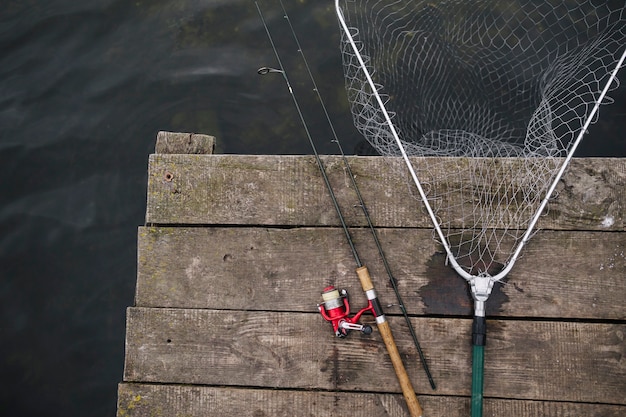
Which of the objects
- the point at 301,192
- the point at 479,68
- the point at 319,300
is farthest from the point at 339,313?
the point at 479,68

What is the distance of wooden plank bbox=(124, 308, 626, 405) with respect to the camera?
11.3 ft

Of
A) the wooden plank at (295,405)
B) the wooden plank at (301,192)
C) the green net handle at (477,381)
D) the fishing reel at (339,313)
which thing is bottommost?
the wooden plank at (295,405)

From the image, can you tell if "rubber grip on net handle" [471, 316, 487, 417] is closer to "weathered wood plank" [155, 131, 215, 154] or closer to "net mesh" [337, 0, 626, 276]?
"net mesh" [337, 0, 626, 276]

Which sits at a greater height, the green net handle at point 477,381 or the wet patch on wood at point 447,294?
the wet patch on wood at point 447,294

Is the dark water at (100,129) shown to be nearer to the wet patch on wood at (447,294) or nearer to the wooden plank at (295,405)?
the wooden plank at (295,405)

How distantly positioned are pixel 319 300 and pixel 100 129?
2.82 m

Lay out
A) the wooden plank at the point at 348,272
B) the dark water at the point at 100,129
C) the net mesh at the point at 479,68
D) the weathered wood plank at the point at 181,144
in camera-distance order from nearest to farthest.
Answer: the wooden plank at the point at 348,272 < the weathered wood plank at the point at 181,144 < the net mesh at the point at 479,68 < the dark water at the point at 100,129

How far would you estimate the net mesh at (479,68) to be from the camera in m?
4.25

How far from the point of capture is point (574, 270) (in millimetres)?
3514

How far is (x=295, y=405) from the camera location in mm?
3523

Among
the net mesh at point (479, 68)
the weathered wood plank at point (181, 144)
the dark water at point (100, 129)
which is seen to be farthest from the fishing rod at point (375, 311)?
the dark water at point (100, 129)

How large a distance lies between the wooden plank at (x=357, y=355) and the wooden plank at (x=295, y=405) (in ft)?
0.15

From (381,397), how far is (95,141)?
134 inches

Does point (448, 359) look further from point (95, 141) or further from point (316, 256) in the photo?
point (95, 141)
